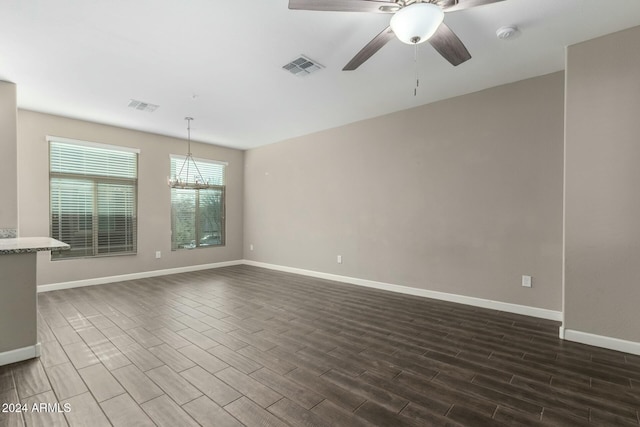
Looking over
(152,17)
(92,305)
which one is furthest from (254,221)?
(152,17)

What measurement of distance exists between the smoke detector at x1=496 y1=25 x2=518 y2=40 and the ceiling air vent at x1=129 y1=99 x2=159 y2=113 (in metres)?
4.49

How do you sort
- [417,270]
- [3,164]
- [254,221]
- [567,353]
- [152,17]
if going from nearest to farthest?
[152,17], [567,353], [3,164], [417,270], [254,221]

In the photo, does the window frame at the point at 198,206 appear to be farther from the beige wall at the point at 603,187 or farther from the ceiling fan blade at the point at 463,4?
the beige wall at the point at 603,187

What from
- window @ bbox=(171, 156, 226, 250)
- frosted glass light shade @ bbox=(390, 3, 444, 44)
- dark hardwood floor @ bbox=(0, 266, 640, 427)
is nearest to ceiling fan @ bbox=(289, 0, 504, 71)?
frosted glass light shade @ bbox=(390, 3, 444, 44)

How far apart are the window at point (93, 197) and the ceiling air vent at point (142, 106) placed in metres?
1.48

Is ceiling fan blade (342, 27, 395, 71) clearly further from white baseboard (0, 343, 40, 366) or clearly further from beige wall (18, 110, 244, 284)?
beige wall (18, 110, 244, 284)

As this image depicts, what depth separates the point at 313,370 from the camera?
2379 millimetres

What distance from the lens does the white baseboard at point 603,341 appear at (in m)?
2.68

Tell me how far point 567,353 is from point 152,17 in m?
4.67

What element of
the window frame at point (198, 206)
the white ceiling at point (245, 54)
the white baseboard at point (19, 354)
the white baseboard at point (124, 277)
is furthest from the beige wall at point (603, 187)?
the white baseboard at point (124, 277)

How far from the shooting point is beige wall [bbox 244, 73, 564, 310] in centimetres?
357

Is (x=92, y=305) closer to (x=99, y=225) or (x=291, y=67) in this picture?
(x=99, y=225)

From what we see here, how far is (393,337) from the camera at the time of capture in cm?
303

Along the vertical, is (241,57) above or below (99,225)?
above
